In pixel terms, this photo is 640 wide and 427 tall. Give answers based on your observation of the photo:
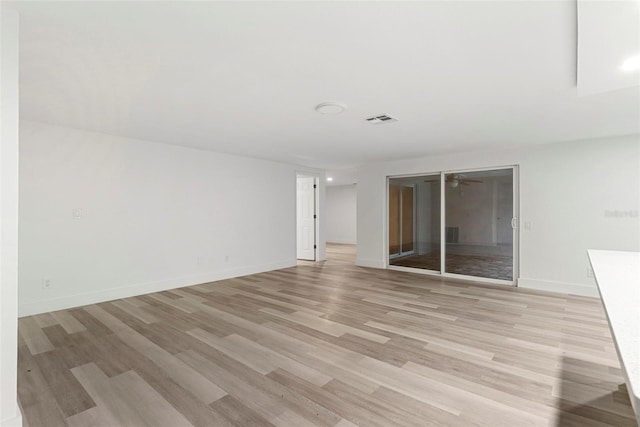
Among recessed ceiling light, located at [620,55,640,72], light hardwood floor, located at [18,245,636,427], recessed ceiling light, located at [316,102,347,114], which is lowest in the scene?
light hardwood floor, located at [18,245,636,427]

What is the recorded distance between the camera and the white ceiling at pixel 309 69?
5.57 ft

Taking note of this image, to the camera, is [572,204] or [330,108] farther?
[572,204]

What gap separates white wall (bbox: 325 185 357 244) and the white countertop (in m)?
9.77

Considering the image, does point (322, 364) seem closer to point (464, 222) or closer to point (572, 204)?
point (464, 222)

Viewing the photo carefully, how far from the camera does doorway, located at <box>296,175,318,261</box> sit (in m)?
7.74

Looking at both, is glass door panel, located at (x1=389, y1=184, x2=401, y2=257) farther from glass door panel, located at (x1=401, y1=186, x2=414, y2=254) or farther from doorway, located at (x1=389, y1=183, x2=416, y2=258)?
glass door panel, located at (x1=401, y1=186, x2=414, y2=254)

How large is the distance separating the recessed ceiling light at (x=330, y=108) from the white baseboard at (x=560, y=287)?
428 centimetres

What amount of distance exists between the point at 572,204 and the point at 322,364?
466 centimetres

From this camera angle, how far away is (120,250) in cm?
433

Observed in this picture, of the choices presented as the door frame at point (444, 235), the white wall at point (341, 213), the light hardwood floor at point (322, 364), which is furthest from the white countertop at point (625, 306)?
the white wall at point (341, 213)

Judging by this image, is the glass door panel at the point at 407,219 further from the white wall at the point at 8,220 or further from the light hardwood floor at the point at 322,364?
the white wall at the point at 8,220

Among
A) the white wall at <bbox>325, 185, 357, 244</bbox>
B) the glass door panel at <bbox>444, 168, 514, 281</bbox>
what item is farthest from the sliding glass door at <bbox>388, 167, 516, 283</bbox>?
the white wall at <bbox>325, 185, 357, 244</bbox>

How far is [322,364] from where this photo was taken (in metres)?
2.44

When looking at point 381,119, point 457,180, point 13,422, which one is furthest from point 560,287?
point 13,422
